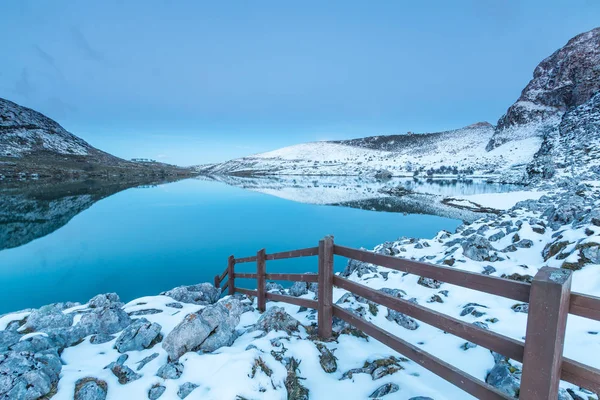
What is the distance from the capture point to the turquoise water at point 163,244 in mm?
14664

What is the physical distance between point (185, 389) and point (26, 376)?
2055mm

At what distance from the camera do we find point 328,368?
14.6 ft

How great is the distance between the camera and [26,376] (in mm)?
→ 3814

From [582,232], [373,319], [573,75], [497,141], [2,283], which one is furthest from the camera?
[497,141]

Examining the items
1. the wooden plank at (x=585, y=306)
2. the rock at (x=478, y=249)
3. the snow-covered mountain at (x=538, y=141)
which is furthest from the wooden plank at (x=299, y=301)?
the snow-covered mountain at (x=538, y=141)

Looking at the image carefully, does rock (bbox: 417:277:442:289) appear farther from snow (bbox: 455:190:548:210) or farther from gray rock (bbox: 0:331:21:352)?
snow (bbox: 455:190:548:210)

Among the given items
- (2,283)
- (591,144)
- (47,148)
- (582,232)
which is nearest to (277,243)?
(2,283)

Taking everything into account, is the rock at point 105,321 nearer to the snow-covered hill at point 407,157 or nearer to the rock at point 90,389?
the rock at point 90,389

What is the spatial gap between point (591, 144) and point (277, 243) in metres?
45.1

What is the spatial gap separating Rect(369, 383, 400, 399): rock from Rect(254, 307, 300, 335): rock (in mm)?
2012

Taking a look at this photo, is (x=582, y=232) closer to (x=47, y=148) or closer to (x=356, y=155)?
(x=356, y=155)

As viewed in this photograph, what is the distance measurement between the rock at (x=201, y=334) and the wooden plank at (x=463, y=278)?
2.94 m

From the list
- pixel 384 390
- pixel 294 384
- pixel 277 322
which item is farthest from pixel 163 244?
pixel 384 390

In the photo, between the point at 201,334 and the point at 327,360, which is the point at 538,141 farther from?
the point at 201,334
